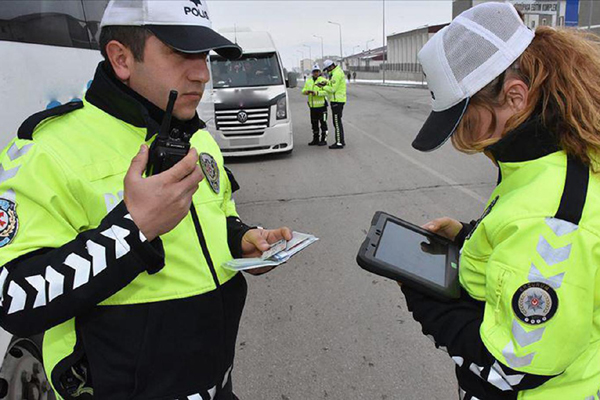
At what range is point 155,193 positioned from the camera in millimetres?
1041

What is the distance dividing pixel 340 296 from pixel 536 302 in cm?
262

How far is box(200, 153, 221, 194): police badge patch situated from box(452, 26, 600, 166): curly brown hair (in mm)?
843

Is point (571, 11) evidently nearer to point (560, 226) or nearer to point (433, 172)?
point (433, 172)

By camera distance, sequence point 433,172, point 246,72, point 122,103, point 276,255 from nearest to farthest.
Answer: point 122,103
point 276,255
point 433,172
point 246,72

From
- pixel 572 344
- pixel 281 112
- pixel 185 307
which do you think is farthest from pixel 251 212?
pixel 572 344

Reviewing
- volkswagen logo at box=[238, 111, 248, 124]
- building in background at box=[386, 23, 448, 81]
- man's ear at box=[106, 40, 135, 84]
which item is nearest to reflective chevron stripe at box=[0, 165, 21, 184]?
man's ear at box=[106, 40, 135, 84]

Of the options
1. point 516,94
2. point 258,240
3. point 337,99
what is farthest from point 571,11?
point 258,240

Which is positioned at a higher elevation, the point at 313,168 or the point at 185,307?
the point at 185,307

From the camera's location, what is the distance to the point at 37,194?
1033 millimetres

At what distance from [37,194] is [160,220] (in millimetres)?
289

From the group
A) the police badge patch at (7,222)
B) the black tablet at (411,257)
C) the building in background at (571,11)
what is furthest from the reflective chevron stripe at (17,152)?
the building in background at (571,11)

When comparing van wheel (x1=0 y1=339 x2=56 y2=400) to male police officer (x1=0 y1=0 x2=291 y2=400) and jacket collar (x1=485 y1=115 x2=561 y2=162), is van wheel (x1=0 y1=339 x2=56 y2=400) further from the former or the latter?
jacket collar (x1=485 y1=115 x2=561 y2=162)

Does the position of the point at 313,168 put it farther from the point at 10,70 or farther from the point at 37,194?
the point at 37,194

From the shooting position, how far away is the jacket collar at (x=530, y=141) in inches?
43.9
